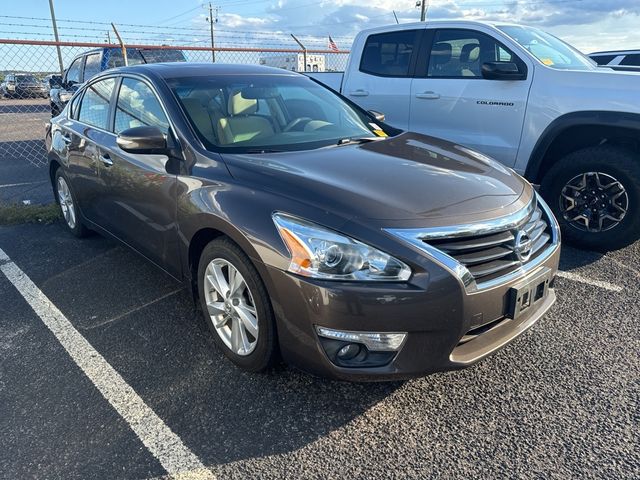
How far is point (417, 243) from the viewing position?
2.19m

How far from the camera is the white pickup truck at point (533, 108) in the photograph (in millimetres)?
4145

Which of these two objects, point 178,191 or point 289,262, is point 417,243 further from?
point 178,191

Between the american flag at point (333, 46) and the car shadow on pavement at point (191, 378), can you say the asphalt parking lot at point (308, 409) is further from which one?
the american flag at point (333, 46)

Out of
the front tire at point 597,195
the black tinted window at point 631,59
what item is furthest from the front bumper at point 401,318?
the black tinted window at point 631,59

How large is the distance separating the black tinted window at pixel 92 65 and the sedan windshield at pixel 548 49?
840 centimetres

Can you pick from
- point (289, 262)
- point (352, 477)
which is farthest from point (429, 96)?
point (352, 477)

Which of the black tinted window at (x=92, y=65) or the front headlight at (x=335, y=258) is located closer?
the front headlight at (x=335, y=258)

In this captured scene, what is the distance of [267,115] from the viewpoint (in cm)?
345

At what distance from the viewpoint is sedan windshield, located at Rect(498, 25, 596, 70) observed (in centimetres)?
468

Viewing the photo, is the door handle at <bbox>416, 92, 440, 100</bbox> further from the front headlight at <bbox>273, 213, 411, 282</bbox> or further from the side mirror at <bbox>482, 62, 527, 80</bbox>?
the front headlight at <bbox>273, 213, 411, 282</bbox>

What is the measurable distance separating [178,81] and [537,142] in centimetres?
312

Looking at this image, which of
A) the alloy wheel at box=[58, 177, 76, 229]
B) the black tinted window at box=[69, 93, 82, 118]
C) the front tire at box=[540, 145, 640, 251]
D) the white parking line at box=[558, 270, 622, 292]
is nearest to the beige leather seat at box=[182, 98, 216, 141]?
the black tinted window at box=[69, 93, 82, 118]

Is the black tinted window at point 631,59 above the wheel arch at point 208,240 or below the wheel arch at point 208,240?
above

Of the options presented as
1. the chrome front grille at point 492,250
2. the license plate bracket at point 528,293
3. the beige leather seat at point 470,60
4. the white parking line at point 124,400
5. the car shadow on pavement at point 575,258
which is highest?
the beige leather seat at point 470,60
